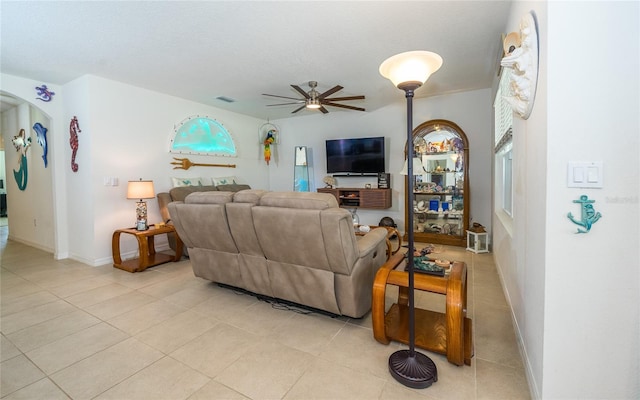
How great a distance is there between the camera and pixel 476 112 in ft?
15.1

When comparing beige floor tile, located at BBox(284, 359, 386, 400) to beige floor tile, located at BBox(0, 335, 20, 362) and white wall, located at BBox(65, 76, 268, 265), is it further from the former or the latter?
white wall, located at BBox(65, 76, 268, 265)

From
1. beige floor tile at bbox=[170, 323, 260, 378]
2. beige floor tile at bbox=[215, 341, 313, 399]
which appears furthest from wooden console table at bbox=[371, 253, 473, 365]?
beige floor tile at bbox=[170, 323, 260, 378]

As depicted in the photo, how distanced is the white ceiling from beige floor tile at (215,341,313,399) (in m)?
2.55

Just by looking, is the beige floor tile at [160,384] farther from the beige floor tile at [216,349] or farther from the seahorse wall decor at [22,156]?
the seahorse wall decor at [22,156]

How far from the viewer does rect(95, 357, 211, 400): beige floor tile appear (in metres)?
1.53

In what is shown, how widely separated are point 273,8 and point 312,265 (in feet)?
6.70

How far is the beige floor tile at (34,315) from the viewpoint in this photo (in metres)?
2.27

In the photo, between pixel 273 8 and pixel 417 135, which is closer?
pixel 273 8

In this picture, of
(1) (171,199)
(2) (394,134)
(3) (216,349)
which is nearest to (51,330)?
(3) (216,349)

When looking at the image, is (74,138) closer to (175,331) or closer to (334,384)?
(175,331)

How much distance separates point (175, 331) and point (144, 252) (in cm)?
175

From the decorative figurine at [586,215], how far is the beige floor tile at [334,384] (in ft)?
4.04

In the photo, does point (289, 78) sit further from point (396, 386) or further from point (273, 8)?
point (396, 386)

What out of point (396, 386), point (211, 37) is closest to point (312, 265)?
point (396, 386)
